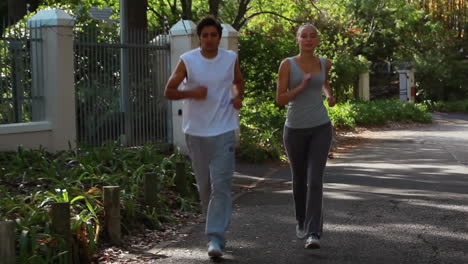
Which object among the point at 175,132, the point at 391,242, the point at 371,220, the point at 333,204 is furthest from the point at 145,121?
the point at 391,242

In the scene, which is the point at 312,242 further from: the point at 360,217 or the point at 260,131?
the point at 260,131

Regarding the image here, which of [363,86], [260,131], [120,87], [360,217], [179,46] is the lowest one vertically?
[360,217]

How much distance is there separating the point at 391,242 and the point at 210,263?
1.62 m

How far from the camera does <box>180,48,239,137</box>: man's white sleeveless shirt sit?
19.6 ft

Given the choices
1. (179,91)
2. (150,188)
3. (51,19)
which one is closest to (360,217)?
(150,188)

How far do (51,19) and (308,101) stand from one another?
6015 mm

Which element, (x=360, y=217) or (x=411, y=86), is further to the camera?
(x=411, y=86)

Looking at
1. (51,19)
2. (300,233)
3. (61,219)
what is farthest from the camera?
(51,19)

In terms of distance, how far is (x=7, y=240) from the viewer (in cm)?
521

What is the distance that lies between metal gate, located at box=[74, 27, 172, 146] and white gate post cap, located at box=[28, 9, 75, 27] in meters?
A: 0.72

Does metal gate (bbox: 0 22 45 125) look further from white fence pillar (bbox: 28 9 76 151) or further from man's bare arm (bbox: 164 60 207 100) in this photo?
man's bare arm (bbox: 164 60 207 100)

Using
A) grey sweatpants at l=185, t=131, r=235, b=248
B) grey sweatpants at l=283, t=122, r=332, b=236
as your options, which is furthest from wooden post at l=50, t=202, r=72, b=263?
grey sweatpants at l=283, t=122, r=332, b=236

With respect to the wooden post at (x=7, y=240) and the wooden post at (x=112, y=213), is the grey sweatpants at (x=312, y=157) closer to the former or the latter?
the wooden post at (x=112, y=213)

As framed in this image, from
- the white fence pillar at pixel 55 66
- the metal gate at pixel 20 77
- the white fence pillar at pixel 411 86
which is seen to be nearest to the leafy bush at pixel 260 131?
the white fence pillar at pixel 55 66
